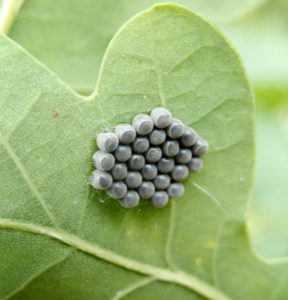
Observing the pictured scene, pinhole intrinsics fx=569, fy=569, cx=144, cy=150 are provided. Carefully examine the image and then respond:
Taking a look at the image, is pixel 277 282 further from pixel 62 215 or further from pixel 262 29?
pixel 262 29

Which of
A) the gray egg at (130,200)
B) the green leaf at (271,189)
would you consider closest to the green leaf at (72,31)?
the gray egg at (130,200)

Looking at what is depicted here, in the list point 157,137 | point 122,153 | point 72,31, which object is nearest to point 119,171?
point 122,153

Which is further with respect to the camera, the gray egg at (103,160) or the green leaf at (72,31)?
the green leaf at (72,31)

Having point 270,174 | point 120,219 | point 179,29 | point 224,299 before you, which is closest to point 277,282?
point 224,299

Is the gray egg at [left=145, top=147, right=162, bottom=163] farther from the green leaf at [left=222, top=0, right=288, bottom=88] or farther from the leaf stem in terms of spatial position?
the green leaf at [left=222, top=0, right=288, bottom=88]

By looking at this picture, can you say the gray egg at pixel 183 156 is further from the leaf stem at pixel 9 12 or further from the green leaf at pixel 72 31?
the leaf stem at pixel 9 12

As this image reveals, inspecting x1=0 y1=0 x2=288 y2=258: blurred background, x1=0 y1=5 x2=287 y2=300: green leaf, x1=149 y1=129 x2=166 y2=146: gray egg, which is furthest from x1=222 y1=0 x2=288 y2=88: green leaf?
x1=149 y1=129 x2=166 y2=146: gray egg
